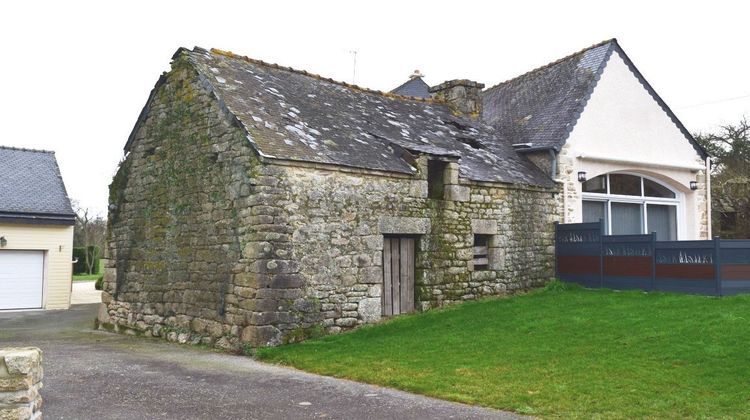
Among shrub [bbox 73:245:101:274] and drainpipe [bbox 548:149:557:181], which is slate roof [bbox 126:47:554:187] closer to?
drainpipe [bbox 548:149:557:181]

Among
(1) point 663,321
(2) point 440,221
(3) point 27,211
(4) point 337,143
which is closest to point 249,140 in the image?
(4) point 337,143

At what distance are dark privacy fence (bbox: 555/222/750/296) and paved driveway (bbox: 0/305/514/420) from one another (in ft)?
25.0

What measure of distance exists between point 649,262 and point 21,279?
61.0 feet

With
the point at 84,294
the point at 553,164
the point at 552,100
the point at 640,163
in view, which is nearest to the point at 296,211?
the point at 553,164

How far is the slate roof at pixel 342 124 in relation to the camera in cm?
1177

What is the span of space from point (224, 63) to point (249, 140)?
3.58 m

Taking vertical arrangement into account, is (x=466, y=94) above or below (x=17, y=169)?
above

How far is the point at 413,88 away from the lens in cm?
2562

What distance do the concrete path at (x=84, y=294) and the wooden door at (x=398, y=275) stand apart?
607 inches

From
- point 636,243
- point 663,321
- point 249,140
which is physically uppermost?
point 249,140

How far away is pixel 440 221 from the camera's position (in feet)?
43.3

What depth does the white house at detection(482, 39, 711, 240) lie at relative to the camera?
15945 millimetres

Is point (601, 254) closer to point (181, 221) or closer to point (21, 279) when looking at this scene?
point (181, 221)

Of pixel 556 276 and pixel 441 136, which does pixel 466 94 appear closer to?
pixel 441 136
